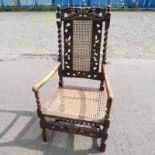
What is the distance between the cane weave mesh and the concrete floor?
0.43 m

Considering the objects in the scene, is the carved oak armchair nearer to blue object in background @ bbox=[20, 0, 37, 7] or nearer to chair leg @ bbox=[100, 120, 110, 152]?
chair leg @ bbox=[100, 120, 110, 152]

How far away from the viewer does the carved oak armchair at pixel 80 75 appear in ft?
7.43

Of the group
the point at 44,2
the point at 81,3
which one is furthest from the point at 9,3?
the point at 81,3

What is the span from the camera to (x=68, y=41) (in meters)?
2.65

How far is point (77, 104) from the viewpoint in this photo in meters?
2.44

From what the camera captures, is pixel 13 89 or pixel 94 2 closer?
pixel 13 89

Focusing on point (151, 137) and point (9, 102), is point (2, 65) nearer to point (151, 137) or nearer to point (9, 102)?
point (9, 102)

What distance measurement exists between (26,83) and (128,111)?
1733mm

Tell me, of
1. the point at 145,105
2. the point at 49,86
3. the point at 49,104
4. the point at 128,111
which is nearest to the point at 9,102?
the point at 49,86

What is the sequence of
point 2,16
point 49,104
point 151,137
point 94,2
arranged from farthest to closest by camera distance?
point 94,2
point 2,16
point 151,137
point 49,104

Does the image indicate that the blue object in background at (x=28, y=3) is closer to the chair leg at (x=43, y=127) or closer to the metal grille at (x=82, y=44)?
the metal grille at (x=82, y=44)

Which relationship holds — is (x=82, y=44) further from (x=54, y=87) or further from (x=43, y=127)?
(x=54, y=87)

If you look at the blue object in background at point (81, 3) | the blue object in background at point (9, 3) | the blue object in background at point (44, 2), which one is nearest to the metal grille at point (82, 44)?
the blue object in background at point (81, 3)

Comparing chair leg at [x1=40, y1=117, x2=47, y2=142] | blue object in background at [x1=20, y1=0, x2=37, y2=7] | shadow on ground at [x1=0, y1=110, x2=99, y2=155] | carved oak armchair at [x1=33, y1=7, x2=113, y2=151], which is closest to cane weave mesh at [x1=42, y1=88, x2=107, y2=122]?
carved oak armchair at [x1=33, y1=7, x2=113, y2=151]
